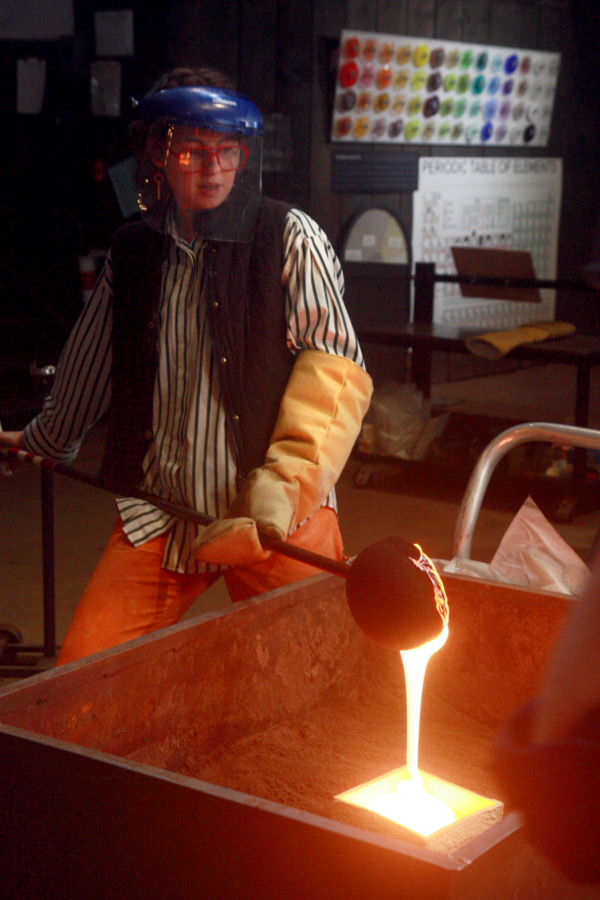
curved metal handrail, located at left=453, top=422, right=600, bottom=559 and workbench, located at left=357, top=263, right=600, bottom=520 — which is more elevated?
curved metal handrail, located at left=453, top=422, right=600, bottom=559

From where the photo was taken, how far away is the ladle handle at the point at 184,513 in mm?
1691

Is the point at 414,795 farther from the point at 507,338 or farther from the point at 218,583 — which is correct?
the point at 507,338

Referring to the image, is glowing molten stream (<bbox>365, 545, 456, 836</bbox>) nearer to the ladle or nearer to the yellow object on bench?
the ladle

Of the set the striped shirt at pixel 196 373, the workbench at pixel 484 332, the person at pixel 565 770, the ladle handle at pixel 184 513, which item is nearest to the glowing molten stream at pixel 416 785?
the ladle handle at pixel 184 513

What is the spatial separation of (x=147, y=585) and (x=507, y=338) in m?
3.36

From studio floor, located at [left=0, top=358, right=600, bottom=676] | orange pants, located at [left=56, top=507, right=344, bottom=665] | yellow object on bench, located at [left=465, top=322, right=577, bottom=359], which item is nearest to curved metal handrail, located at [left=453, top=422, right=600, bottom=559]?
orange pants, located at [left=56, top=507, right=344, bottom=665]

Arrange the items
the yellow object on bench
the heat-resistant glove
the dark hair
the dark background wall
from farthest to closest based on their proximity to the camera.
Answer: the dark background wall < the yellow object on bench < the dark hair < the heat-resistant glove

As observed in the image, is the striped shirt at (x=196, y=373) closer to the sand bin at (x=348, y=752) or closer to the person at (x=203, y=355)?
the person at (x=203, y=355)

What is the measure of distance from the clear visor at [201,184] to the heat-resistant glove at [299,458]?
0.94 ft

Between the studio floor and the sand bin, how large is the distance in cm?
200

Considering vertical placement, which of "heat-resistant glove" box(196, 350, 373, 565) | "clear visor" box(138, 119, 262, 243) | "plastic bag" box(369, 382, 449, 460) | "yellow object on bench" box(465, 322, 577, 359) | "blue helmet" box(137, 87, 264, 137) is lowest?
"plastic bag" box(369, 382, 449, 460)

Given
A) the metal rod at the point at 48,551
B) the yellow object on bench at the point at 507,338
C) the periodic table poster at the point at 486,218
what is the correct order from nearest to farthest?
the metal rod at the point at 48,551, the yellow object on bench at the point at 507,338, the periodic table poster at the point at 486,218

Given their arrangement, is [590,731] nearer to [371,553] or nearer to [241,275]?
[371,553]

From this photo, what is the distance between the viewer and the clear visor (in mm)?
2094
